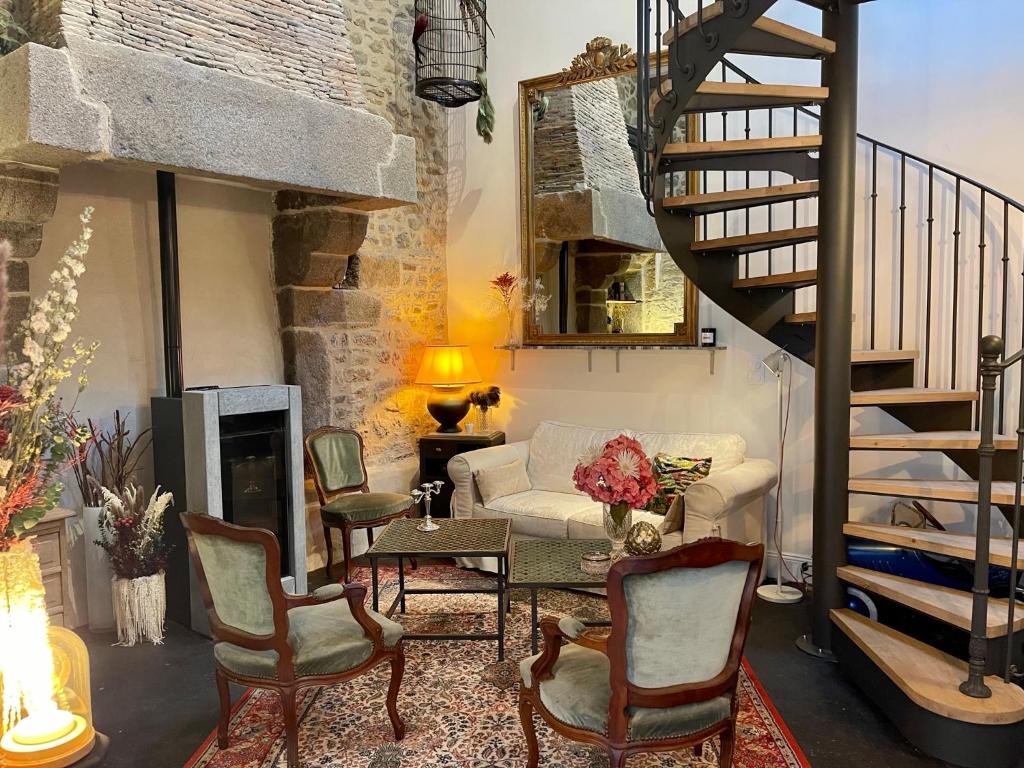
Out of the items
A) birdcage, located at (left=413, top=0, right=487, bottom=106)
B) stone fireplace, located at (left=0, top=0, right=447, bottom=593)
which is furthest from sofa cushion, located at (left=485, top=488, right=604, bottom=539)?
birdcage, located at (left=413, top=0, right=487, bottom=106)

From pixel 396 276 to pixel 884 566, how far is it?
3.65m

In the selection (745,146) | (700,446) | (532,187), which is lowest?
(700,446)

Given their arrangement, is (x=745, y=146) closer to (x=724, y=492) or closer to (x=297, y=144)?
(x=724, y=492)

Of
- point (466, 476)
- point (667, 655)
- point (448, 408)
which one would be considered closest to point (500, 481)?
point (466, 476)

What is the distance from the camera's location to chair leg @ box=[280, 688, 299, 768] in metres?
2.48

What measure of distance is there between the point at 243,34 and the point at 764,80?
3028mm

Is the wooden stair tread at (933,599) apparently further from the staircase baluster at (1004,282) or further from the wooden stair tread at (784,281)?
the wooden stair tread at (784,281)

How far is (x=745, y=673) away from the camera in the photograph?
3.27 m

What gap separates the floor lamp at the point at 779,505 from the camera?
4129 millimetres

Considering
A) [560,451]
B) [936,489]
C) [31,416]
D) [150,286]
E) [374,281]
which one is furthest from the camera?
[374,281]

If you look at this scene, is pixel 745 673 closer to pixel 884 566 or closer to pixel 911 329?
pixel 884 566

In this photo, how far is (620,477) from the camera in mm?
2936

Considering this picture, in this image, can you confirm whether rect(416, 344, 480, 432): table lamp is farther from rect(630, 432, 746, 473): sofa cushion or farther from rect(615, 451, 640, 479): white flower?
rect(615, 451, 640, 479): white flower

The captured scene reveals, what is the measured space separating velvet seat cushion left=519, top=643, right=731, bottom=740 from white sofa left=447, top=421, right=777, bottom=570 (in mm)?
1634
